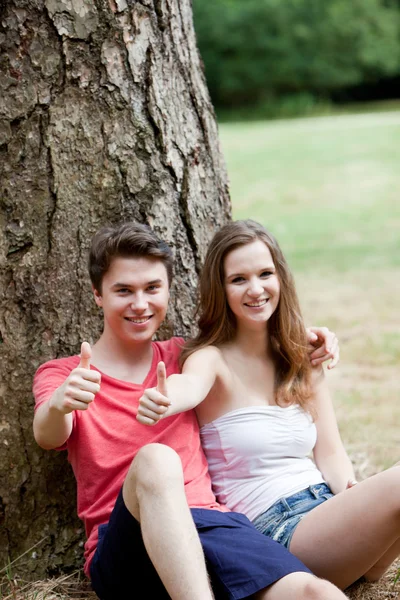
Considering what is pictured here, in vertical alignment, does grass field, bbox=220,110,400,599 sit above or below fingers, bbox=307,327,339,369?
below

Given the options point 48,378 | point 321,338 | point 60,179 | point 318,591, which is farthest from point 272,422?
point 60,179

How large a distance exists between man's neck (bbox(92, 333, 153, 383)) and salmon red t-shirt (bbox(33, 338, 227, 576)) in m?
0.04

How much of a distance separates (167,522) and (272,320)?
951 mm

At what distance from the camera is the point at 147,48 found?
3.02 metres

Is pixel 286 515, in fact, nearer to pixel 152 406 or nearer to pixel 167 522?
pixel 167 522

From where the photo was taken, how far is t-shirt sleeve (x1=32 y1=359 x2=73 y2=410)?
2.59 m

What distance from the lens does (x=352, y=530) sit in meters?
2.54

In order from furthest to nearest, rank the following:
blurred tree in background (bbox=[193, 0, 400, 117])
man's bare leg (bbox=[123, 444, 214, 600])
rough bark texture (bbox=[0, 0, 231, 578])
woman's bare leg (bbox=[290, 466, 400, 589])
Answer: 1. blurred tree in background (bbox=[193, 0, 400, 117])
2. rough bark texture (bbox=[0, 0, 231, 578])
3. woman's bare leg (bbox=[290, 466, 400, 589])
4. man's bare leg (bbox=[123, 444, 214, 600])

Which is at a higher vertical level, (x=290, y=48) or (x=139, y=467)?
(x=290, y=48)

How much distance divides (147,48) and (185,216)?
62 centimetres

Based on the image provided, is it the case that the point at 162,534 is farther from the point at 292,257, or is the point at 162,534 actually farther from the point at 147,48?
the point at 292,257

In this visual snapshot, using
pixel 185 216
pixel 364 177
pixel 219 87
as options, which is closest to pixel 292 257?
pixel 364 177

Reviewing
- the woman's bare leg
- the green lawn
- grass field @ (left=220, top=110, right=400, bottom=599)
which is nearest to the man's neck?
the woman's bare leg

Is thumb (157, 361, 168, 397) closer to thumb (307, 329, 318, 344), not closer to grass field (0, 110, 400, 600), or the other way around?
thumb (307, 329, 318, 344)
